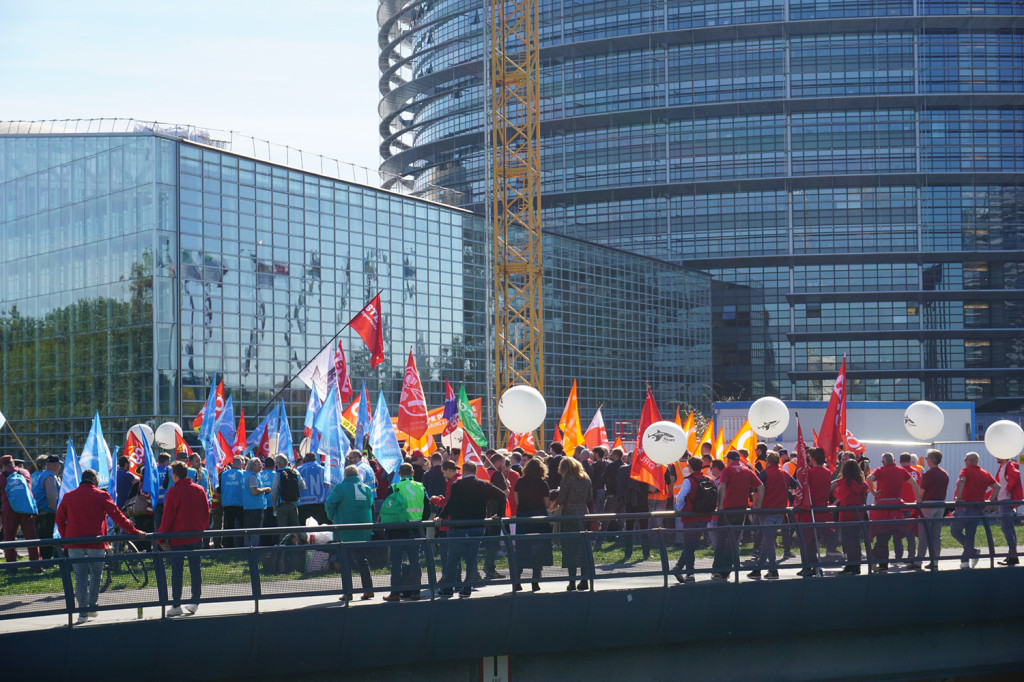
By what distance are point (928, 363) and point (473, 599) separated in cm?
7594

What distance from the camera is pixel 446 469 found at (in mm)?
14047

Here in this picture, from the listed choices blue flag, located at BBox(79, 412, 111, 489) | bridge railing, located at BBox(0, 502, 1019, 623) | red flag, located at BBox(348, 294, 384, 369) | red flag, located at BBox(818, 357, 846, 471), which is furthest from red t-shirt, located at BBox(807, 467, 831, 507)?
red flag, located at BBox(348, 294, 384, 369)

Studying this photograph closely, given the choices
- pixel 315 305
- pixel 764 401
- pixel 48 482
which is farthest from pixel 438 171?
pixel 48 482

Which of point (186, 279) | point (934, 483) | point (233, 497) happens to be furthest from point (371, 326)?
point (186, 279)

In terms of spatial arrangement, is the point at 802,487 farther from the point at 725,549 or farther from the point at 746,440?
the point at 746,440

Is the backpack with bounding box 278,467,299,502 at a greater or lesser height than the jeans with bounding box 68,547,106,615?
greater

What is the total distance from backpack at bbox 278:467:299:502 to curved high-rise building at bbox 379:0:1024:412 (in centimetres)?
6886

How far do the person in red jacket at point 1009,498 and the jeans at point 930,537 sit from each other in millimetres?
1208

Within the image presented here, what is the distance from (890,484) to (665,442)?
332cm

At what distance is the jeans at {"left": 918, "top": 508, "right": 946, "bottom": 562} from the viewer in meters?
15.4

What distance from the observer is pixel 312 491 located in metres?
17.5

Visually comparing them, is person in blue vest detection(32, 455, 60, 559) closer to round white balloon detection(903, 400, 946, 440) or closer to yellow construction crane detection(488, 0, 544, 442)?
round white balloon detection(903, 400, 946, 440)

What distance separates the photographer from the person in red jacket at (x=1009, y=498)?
52.9 feet

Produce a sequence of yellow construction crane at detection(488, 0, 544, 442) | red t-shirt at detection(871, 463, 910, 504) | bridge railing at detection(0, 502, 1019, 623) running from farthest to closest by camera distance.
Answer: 1. yellow construction crane at detection(488, 0, 544, 442)
2. red t-shirt at detection(871, 463, 910, 504)
3. bridge railing at detection(0, 502, 1019, 623)
